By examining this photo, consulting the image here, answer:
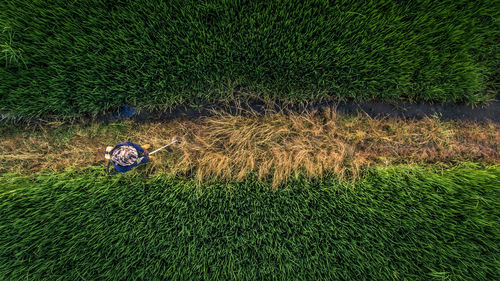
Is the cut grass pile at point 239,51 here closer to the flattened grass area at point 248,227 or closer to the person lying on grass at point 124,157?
the person lying on grass at point 124,157

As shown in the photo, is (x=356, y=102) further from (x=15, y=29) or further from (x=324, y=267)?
(x=15, y=29)

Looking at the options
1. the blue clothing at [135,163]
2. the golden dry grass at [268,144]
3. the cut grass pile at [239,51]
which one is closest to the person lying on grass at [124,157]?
the blue clothing at [135,163]

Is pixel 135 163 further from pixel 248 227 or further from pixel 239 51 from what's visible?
pixel 239 51

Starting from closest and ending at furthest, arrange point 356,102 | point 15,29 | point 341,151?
point 15,29
point 341,151
point 356,102

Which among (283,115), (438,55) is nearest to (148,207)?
(283,115)

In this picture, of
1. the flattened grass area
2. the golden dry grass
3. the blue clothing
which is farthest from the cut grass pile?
the flattened grass area

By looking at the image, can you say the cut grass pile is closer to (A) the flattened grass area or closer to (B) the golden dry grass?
(B) the golden dry grass
